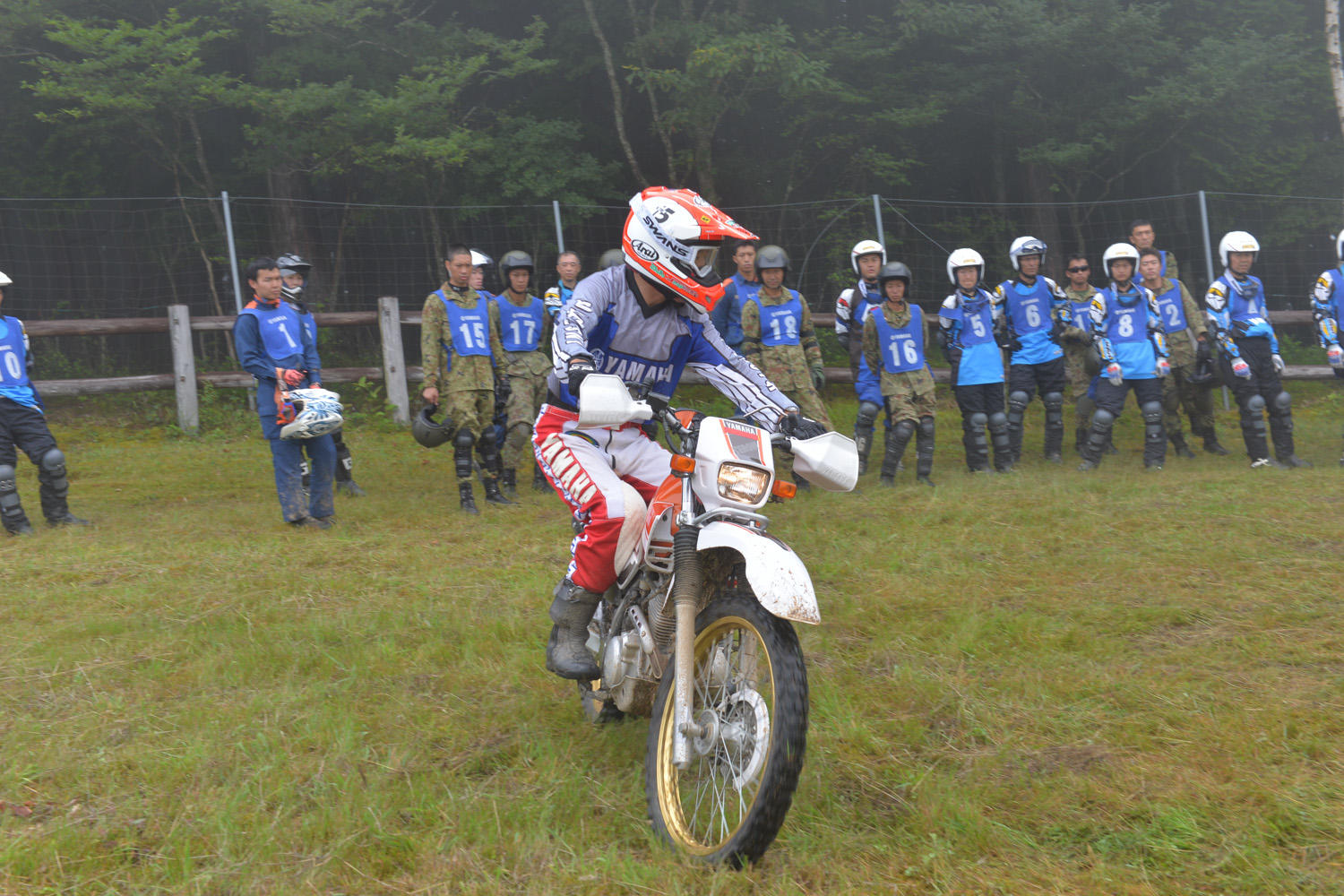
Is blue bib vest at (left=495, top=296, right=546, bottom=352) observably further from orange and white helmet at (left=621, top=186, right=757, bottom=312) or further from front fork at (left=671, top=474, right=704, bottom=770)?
front fork at (left=671, top=474, right=704, bottom=770)

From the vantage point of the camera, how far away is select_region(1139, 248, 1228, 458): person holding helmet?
460 inches

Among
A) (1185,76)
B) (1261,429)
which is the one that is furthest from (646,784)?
(1185,76)

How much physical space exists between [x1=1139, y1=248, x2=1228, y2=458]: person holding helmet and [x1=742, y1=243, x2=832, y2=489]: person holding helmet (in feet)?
12.8

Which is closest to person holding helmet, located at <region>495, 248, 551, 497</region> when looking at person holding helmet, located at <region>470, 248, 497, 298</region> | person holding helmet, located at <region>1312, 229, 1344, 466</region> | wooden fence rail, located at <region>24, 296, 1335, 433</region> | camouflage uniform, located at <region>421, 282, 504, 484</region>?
person holding helmet, located at <region>470, 248, 497, 298</region>

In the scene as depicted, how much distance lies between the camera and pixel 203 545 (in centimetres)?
791

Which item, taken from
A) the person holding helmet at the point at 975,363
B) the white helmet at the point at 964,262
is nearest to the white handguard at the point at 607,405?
the person holding helmet at the point at 975,363

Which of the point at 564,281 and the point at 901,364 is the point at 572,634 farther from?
the point at 564,281

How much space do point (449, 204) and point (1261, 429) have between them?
39.6 feet

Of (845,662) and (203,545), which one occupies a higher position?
(203,545)

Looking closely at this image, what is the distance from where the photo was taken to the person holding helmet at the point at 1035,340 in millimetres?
11680

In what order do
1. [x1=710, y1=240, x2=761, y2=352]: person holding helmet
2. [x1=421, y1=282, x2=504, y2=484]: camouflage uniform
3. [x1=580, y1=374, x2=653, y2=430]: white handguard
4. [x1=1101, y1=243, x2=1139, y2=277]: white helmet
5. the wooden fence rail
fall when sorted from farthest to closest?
the wooden fence rail < [x1=1101, y1=243, x2=1139, y2=277]: white helmet < [x1=710, y1=240, x2=761, y2=352]: person holding helmet < [x1=421, y1=282, x2=504, y2=484]: camouflage uniform < [x1=580, y1=374, x2=653, y2=430]: white handguard

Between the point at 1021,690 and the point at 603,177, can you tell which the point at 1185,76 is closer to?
the point at 603,177

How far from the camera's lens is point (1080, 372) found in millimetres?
12133

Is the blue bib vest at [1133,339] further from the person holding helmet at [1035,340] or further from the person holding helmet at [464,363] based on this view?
the person holding helmet at [464,363]
